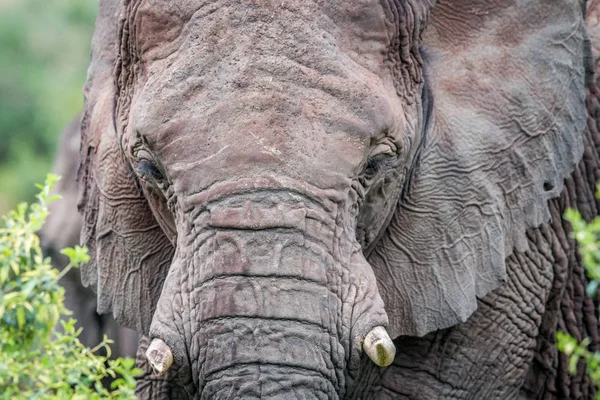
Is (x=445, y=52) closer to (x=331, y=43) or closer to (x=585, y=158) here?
(x=331, y=43)

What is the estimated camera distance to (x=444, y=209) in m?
4.49

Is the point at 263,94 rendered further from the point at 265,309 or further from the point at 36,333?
the point at 36,333

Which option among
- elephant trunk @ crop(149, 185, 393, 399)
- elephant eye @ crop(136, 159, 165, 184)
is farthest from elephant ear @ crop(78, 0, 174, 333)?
elephant trunk @ crop(149, 185, 393, 399)

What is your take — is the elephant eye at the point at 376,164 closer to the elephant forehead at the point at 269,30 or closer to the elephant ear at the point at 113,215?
the elephant forehead at the point at 269,30

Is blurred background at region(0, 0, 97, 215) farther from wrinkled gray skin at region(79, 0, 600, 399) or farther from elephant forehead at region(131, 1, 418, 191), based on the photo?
elephant forehead at region(131, 1, 418, 191)

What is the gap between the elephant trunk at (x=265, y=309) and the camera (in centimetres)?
382

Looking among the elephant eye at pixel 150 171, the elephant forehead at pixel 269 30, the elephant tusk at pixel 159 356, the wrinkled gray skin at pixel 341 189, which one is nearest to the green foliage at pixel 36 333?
the elephant tusk at pixel 159 356

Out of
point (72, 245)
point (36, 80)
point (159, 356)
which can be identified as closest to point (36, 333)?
point (159, 356)

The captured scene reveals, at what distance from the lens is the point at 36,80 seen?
579 inches

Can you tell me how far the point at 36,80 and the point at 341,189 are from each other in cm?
1098

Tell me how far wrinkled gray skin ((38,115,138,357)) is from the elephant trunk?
2818 mm

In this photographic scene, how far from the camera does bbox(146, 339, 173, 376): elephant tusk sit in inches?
154

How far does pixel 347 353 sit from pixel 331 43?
74 centimetres

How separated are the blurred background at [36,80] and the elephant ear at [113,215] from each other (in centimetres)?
641
